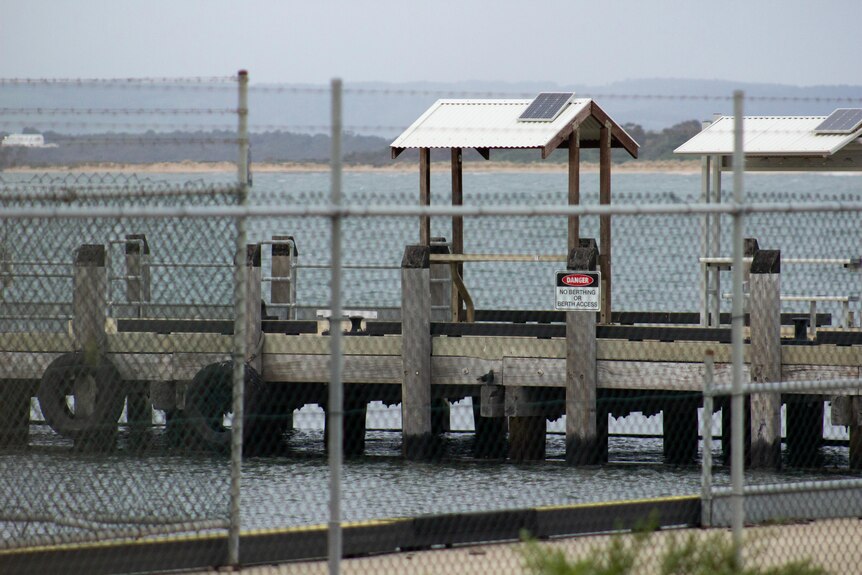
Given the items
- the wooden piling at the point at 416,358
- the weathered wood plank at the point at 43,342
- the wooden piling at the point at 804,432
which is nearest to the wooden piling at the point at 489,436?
the wooden piling at the point at 416,358

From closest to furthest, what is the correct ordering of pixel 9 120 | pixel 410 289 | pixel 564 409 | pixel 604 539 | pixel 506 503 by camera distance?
pixel 9 120
pixel 604 539
pixel 506 503
pixel 410 289
pixel 564 409

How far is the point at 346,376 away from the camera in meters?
15.4

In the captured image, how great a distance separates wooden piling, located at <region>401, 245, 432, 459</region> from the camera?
14703mm

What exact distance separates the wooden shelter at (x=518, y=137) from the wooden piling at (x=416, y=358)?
3.09 ft

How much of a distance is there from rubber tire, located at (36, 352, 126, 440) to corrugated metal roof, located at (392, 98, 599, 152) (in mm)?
4895

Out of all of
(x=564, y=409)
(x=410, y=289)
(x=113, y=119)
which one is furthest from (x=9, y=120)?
(x=564, y=409)

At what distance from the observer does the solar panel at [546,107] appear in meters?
15.9

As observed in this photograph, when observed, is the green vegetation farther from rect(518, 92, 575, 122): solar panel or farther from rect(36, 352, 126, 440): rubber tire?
rect(518, 92, 575, 122): solar panel

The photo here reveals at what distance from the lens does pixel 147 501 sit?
7961 millimetres

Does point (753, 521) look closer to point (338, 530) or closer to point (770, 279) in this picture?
point (338, 530)

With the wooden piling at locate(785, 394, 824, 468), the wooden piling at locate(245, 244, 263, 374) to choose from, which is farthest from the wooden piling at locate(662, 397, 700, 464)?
the wooden piling at locate(245, 244, 263, 374)

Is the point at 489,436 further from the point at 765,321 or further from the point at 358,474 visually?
the point at 765,321

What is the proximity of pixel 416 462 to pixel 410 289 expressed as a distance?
76.7 inches

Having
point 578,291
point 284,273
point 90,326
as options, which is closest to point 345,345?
point 284,273
